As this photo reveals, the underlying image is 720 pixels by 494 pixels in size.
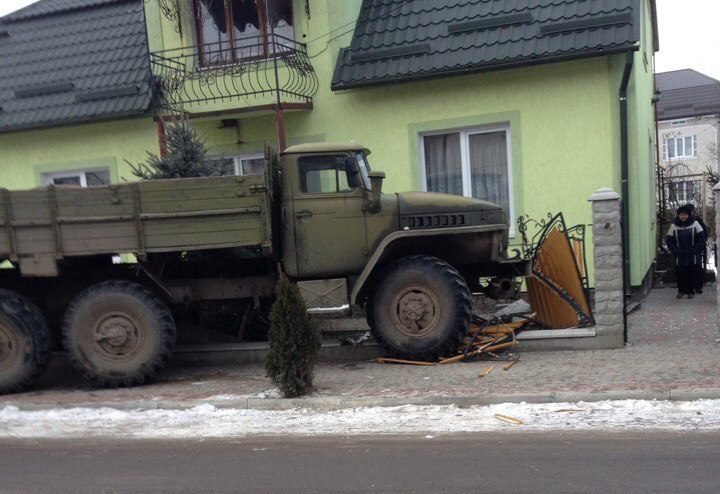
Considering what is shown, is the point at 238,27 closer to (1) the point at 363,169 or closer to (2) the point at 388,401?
(1) the point at 363,169

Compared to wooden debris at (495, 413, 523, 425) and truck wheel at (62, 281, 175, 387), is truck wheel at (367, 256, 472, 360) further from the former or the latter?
truck wheel at (62, 281, 175, 387)

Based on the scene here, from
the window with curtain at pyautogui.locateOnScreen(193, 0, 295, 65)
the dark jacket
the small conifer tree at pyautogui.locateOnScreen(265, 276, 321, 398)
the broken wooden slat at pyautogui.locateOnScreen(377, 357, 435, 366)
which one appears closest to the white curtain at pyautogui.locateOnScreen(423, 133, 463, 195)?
the window with curtain at pyautogui.locateOnScreen(193, 0, 295, 65)

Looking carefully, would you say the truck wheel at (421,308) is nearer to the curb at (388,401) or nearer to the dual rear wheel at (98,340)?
the curb at (388,401)

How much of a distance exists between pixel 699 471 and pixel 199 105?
31.9 ft

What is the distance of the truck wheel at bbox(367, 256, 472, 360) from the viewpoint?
808 centimetres

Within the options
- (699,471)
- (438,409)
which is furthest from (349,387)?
(699,471)

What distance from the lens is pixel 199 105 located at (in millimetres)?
12117

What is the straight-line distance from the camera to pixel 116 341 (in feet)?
26.4

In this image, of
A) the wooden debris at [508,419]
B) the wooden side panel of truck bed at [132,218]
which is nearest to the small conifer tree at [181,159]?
the wooden side panel of truck bed at [132,218]

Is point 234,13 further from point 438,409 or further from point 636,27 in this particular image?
point 438,409

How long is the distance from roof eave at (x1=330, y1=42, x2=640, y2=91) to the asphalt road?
6.44 m

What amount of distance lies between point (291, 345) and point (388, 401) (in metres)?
1.11

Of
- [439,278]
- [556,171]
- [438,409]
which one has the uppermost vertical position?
[556,171]

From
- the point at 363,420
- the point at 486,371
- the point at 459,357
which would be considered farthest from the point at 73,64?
the point at 363,420
